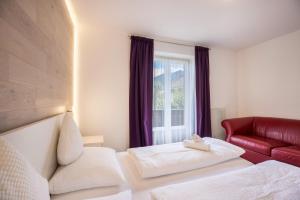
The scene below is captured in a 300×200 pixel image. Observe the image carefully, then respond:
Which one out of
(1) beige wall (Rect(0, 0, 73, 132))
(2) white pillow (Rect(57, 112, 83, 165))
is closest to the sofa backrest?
(2) white pillow (Rect(57, 112, 83, 165))

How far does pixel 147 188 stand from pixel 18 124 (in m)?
1.02

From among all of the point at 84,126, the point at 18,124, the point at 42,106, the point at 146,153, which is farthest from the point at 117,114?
the point at 18,124

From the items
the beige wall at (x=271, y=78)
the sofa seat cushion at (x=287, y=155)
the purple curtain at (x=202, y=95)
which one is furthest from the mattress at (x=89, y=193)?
the beige wall at (x=271, y=78)

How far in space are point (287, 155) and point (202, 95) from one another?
1.75 meters

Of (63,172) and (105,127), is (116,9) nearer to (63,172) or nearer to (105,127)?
(105,127)

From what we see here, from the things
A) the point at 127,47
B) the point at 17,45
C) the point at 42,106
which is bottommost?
the point at 42,106

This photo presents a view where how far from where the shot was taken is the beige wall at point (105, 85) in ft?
8.68

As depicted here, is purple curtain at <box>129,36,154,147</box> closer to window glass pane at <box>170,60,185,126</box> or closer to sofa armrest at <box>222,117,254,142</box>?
window glass pane at <box>170,60,185,126</box>

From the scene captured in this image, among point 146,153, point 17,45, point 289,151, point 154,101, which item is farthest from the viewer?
point 154,101

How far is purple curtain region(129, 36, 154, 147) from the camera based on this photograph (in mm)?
2820

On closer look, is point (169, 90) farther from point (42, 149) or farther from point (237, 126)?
point (42, 149)

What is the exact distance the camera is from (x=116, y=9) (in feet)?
7.04

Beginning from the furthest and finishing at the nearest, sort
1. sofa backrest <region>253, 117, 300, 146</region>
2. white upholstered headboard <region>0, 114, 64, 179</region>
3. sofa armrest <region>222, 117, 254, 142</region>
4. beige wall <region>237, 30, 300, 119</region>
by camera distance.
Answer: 1. sofa armrest <region>222, 117, 254, 142</region>
2. beige wall <region>237, 30, 300, 119</region>
3. sofa backrest <region>253, 117, 300, 146</region>
4. white upholstered headboard <region>0, 114, 64, 179</region>

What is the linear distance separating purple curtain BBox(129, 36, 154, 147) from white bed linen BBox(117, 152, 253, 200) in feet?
3.85
